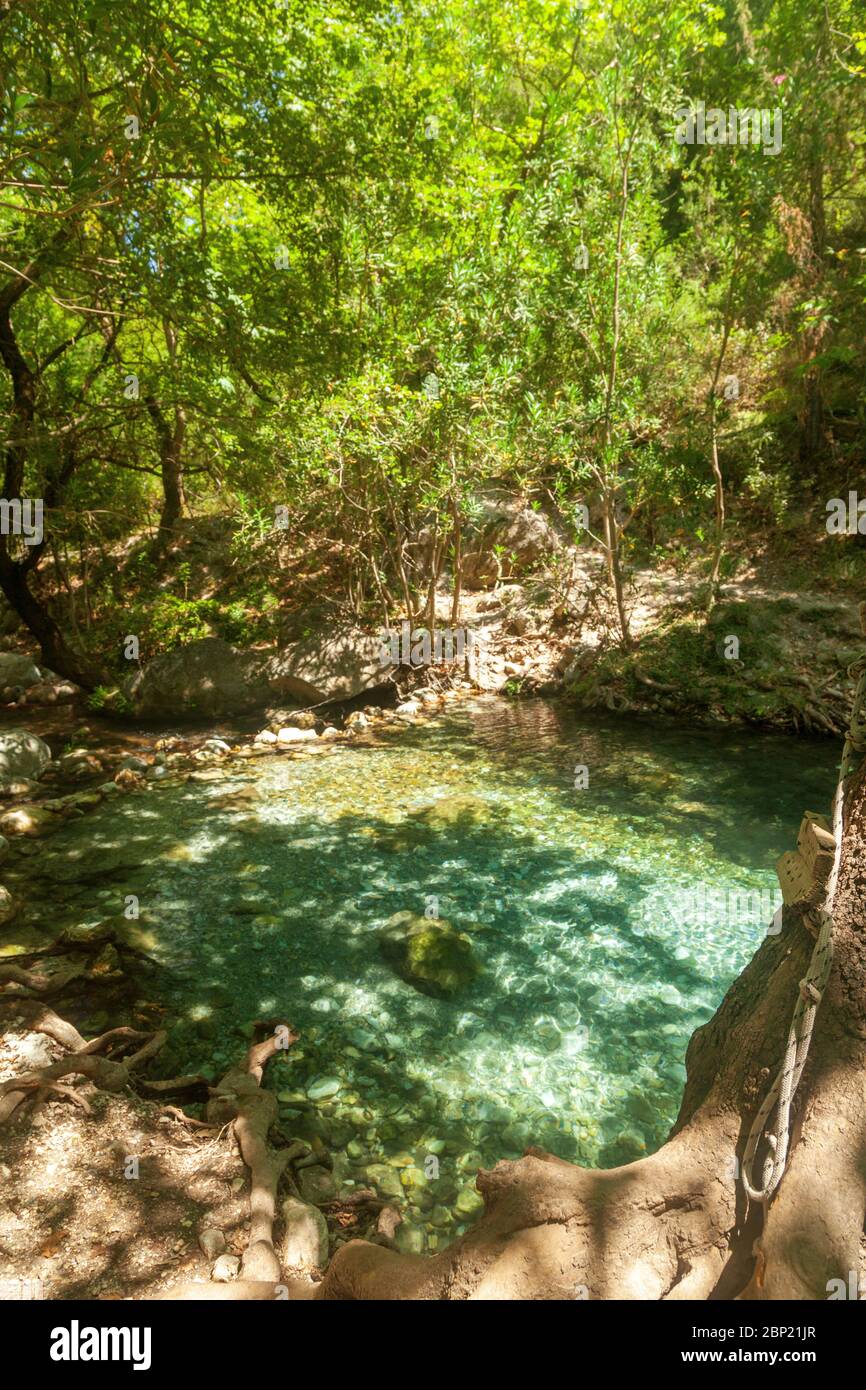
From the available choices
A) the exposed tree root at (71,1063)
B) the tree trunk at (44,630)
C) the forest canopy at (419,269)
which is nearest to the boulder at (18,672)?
the tree trunk at (44,630)

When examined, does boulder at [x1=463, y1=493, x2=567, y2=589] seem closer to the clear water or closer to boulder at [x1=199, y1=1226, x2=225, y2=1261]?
the clear water

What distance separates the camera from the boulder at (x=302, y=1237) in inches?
103

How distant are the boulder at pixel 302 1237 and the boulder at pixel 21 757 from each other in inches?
296

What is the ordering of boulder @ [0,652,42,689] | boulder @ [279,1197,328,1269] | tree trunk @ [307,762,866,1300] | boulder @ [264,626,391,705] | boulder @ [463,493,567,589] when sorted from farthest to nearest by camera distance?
boulder @ [463,493,567,589] → boulder @ [0,652,42,689] → boulder @ [264,626,391,705] → boulder @ [279,1197,328,1269] → tree trunk @ [307,762,866,1300]

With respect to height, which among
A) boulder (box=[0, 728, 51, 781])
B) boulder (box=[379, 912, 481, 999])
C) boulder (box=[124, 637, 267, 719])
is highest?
boulder (box=[124, 637, 267, 719])

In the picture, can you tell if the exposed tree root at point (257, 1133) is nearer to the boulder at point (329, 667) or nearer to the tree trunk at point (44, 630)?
the boulder at point (329, 667)

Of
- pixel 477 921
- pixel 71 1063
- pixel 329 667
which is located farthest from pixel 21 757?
pixel 477 921

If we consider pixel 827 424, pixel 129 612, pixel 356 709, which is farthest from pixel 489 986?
pixel 827 424

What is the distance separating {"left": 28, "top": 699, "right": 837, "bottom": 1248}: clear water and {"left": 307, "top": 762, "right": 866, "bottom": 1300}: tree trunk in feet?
3.49

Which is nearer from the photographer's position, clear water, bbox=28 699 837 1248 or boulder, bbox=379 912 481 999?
clear water, bbox=28 699 837 1248

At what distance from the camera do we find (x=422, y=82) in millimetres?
12461

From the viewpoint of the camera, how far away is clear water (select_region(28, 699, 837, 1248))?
363 cm

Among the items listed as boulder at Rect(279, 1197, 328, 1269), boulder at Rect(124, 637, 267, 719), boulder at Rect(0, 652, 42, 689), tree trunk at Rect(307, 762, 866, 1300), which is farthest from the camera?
boulder at Rect(0, 652, 42, 689)

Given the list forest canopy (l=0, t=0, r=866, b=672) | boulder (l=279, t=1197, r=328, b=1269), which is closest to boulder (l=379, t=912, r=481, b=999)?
boulder (l=279, t=1197, r=328, b=1269)
